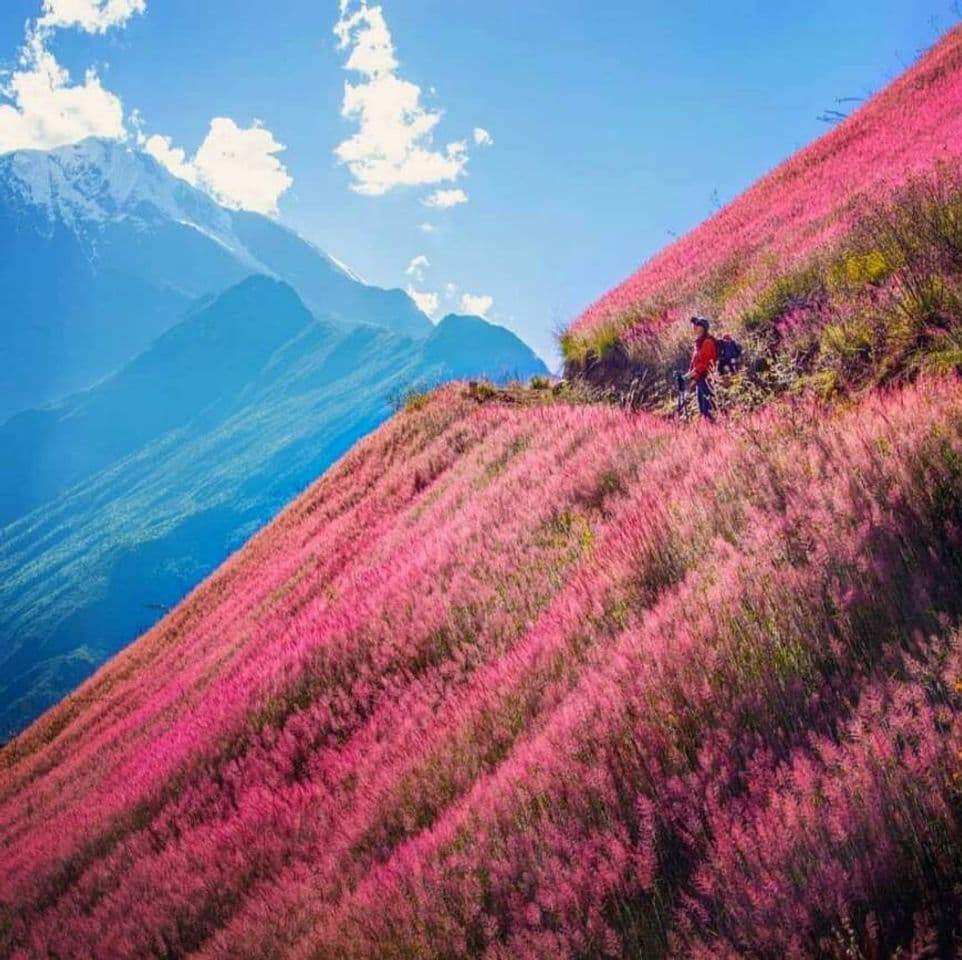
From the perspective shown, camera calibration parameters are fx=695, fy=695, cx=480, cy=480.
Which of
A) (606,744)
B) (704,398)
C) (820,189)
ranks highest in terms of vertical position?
(820,189)

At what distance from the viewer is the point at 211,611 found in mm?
16969

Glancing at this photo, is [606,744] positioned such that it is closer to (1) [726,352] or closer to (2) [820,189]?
(1) [726,352]

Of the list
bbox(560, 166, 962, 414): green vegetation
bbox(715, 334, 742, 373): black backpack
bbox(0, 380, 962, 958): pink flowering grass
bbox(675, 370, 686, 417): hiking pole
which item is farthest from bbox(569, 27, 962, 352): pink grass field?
bbox(0, 380, 962, 958): pink flowering grass

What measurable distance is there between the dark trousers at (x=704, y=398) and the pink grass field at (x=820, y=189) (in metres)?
3.31

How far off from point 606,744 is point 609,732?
0.07 meters

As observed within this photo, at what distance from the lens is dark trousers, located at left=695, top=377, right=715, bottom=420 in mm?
8570

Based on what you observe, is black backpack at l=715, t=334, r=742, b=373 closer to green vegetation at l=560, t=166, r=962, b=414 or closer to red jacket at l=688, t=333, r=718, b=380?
red jacket at l=688, t=333, r=718, b=380

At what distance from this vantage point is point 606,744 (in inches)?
125

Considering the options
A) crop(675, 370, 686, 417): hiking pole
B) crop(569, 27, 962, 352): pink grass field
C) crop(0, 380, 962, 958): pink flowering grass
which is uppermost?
crop(569, 27, 962, 352): pink grass field

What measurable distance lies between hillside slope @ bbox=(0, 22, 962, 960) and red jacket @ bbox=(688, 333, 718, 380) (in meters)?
1.34

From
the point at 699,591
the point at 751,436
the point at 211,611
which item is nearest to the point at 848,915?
the point at 699,591

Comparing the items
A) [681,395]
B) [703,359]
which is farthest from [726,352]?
[681,395]

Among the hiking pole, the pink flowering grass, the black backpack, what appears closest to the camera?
the pink flowering grass

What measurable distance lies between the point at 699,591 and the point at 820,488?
820 mm
